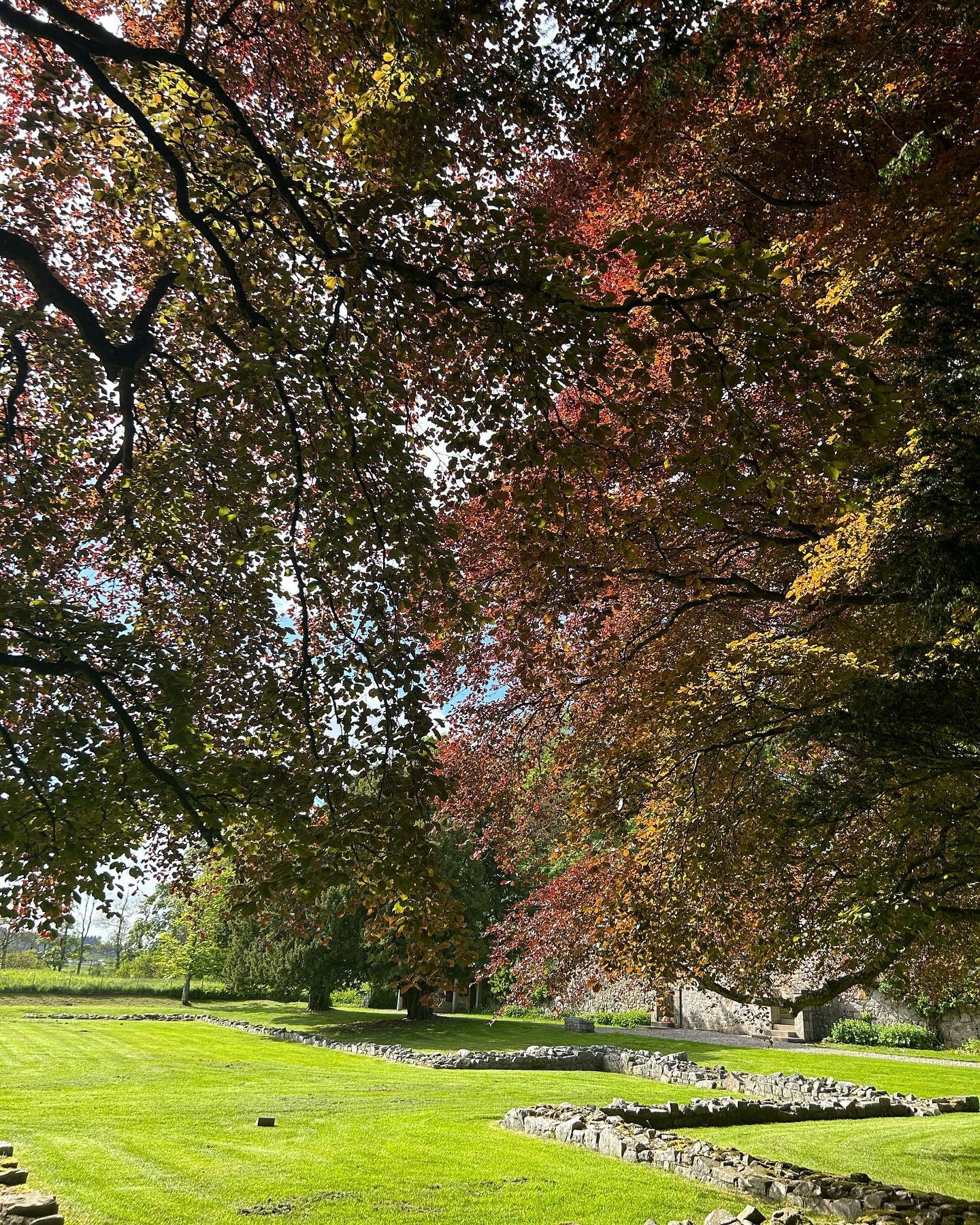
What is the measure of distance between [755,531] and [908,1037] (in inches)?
935

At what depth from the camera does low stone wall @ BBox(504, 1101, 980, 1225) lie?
792cm

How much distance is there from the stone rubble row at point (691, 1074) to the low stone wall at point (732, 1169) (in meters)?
2.79

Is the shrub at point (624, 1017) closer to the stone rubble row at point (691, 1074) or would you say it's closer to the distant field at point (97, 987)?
the stone rubble row at point (691, 1074)

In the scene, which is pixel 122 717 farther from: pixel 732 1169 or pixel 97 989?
pixel 97 989

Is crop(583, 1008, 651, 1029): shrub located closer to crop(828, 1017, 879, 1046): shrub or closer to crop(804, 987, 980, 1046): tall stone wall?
crop(804, 987, 980, 1046): tall stone wall

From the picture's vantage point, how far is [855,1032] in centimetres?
2609

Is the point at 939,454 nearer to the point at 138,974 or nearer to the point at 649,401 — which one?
the point at 649,401

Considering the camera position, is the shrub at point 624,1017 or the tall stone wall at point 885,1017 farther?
the shrub at point 624,1017

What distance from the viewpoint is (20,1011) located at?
98.5 ft

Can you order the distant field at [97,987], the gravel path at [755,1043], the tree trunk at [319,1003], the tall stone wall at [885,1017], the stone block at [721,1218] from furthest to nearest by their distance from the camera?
the distant field at [97,987], the tree trunk at [319,1003], the tall stone wall at [885,1017], the gravel path at [755,1043], the stone block at [721,1218]

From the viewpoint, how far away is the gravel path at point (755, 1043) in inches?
850

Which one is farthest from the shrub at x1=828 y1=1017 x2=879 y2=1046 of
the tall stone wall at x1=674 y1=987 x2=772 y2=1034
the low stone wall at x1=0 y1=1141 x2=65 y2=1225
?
the low stone wall at x1=0 y1=1141 x2=65 y2=1225

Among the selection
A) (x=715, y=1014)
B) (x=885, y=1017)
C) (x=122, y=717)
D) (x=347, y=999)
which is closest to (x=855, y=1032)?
(x=885, y=1017)

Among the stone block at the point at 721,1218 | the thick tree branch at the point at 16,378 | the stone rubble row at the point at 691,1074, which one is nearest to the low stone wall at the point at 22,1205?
the stone block at the point at 721,1218
